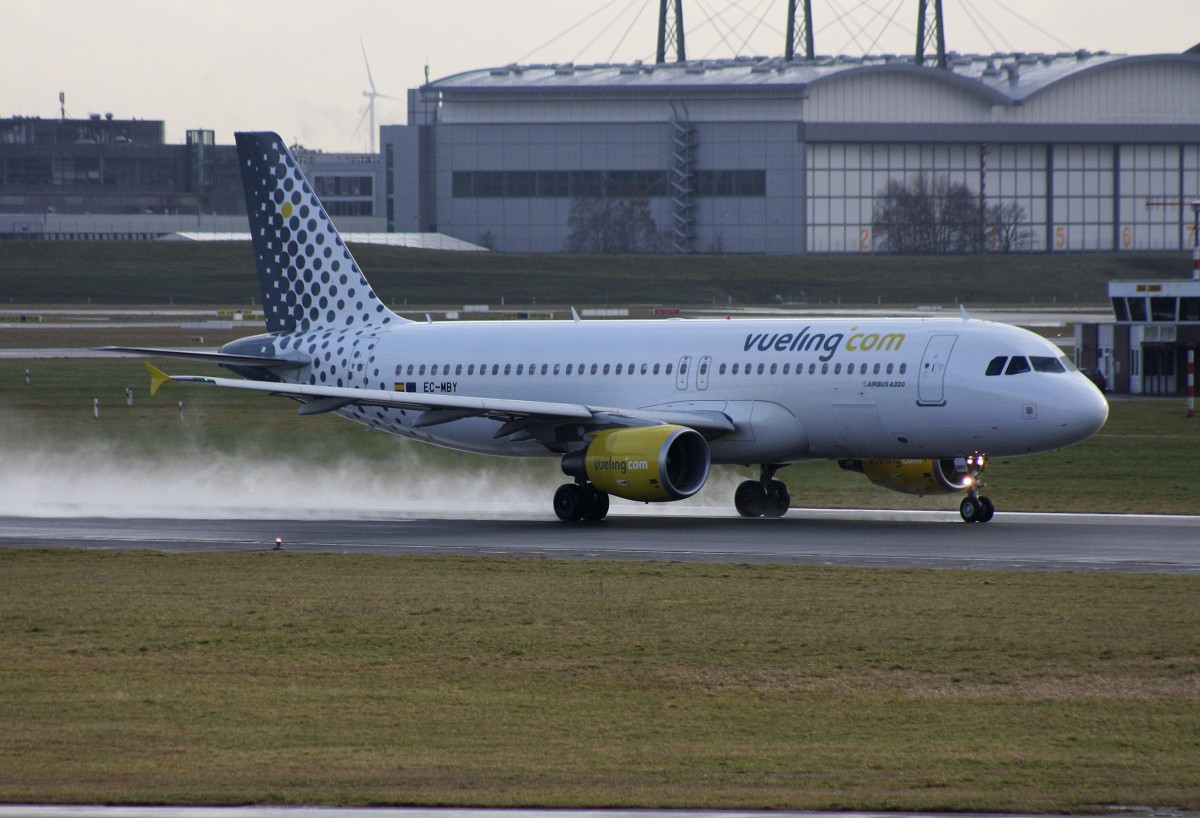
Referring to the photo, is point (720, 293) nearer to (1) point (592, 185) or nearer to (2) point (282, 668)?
(1) point (592, 185)

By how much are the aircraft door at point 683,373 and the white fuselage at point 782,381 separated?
0.03 meters

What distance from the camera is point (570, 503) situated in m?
34.8

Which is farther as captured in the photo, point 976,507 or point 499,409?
point 499,409

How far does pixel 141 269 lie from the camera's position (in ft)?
480

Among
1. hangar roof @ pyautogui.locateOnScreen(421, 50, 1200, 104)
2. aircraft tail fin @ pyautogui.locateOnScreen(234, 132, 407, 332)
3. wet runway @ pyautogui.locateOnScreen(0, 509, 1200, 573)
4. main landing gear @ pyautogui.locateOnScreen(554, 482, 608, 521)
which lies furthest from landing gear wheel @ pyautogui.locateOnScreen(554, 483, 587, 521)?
hangar roof @ pyautogui.locateOnScreen(421, 50, 1200, 104)

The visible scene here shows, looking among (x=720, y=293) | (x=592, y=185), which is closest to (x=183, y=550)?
(x=720, y=293)

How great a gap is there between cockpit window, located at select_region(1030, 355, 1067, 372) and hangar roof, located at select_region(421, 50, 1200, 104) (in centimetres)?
12782

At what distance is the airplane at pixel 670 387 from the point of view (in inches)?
1284

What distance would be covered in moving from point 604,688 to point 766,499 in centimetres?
1962

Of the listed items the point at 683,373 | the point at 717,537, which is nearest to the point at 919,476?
the point at 683,373

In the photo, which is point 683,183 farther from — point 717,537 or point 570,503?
point 717,537

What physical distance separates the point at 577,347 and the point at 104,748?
79.7 feet

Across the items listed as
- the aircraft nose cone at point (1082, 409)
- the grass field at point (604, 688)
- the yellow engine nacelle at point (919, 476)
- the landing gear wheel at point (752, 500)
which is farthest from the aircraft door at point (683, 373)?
the grass field at point (604, 688)

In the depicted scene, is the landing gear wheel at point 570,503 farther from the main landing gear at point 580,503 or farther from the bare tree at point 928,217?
the bare tree at point 928,217
